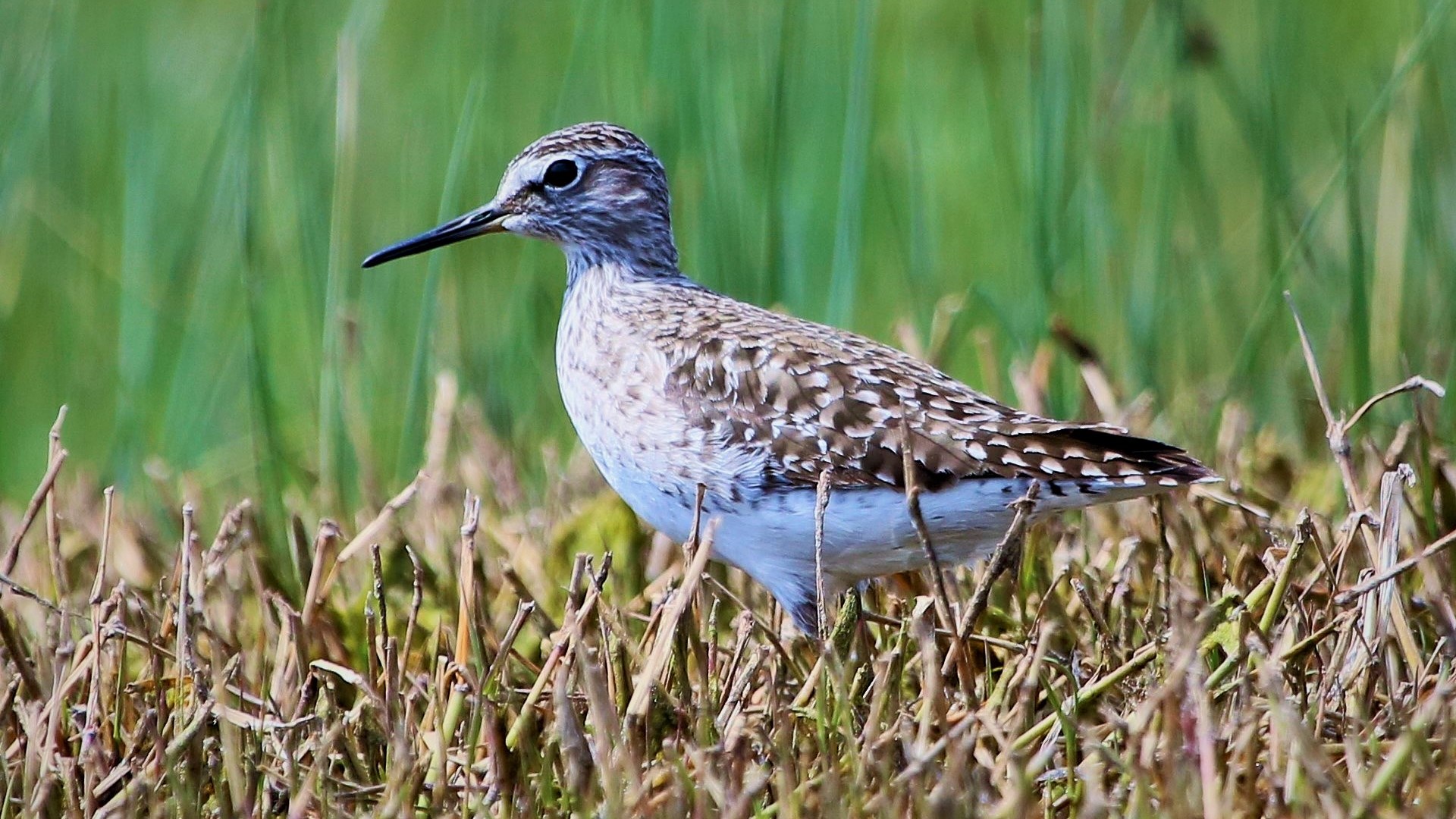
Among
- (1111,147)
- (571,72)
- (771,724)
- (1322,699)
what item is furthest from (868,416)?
(1111,147)

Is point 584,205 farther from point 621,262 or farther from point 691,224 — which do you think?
point 691,224

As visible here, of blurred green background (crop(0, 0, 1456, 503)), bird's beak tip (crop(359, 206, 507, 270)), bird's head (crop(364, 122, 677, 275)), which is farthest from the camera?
blurred green background (crop(0, 0, 1456, 503))

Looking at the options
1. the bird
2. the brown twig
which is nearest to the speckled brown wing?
the bird

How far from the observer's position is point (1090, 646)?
166 inches

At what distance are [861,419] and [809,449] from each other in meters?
0.16

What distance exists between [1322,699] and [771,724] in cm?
114

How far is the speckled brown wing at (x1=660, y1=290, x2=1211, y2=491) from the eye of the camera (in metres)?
4.35

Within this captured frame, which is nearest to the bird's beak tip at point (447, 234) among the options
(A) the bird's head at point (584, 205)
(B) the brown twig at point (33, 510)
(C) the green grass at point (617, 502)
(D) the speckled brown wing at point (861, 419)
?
(A) the bird's head at point (584, 205)

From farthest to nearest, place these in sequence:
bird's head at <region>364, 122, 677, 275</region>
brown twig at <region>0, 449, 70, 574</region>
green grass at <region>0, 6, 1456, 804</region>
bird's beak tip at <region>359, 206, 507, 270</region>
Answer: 1. bird's head at <region>364, 122, 677, 275</region>
2. bird's beak tip at <region>359, 206, 507, 270</region>
3. brown twig at <region>0, 449, 70, 574</region>
4. green grass at <region>0, 6, 1456, 804</region>

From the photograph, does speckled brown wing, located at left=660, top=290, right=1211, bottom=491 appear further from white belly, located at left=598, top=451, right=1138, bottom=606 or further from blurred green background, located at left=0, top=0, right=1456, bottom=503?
blurred green background, located at left=0, top=0, right=1456, bottom=503

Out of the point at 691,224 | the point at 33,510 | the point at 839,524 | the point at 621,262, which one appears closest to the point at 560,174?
the point at 621,262

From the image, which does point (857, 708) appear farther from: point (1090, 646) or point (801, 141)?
point (801, 141)

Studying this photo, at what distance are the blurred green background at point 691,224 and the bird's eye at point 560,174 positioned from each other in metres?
0.31

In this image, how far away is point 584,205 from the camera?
18.7ft
